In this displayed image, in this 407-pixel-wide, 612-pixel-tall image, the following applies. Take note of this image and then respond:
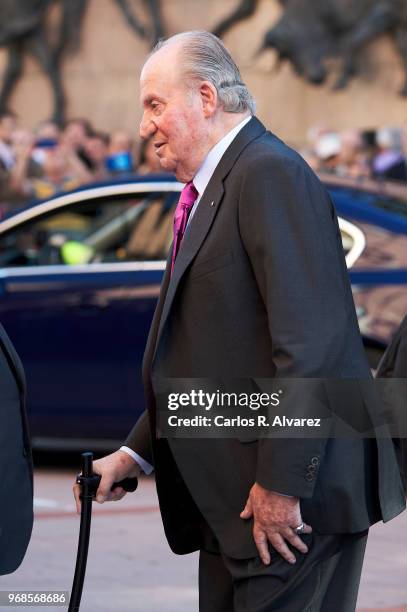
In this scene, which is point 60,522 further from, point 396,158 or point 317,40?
point 317,40

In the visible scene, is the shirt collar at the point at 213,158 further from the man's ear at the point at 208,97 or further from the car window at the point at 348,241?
the car window at the point at 348,241

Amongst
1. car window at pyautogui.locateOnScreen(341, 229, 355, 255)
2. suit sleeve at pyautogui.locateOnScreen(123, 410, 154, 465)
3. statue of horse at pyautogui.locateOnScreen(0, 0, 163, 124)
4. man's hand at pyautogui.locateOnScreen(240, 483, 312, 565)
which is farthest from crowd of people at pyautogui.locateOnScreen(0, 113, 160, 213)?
man's hand at pyautogui.locateOnScreen(240, 483, 312, 565)

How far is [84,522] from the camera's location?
10.9 feet

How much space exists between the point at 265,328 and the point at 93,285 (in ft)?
16.3

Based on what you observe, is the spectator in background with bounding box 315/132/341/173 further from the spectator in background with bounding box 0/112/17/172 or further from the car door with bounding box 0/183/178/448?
the car door with bounding box 0/183/178/448

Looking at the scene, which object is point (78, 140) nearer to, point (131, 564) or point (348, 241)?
point (348, 241)

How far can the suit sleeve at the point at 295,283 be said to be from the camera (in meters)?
3.01

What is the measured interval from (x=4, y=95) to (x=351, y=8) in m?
6.58

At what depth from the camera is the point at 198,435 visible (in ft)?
10.6

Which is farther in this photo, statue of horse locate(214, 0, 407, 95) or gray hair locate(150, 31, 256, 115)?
statue of horse locate(214, 0, 407, 95)

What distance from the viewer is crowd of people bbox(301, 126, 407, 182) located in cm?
1330

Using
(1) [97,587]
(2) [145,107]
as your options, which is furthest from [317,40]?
(2) [145,107]

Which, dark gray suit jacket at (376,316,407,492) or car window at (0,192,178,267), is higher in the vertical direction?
dark gray suit jacket at (376,316,407,492)

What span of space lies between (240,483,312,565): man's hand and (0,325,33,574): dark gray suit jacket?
49 cm
